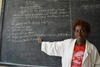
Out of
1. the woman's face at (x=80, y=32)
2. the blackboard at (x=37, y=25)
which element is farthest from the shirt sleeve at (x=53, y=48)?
the woman's face at (x=80, y=32)

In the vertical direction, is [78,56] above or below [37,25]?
below

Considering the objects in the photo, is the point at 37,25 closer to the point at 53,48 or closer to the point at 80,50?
the point at 53,48

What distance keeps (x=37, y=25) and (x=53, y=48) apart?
520mm

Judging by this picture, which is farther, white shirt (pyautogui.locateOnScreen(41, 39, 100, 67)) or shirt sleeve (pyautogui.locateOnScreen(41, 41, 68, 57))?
shirt sleeve (pyautogui.locateOnScreen(41, 41, 68, 57))

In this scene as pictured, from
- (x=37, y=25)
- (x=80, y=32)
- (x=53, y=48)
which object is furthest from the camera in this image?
(x=37, y=25)

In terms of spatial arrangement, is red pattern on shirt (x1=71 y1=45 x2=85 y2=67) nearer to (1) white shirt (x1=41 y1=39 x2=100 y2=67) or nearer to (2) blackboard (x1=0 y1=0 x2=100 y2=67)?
(1) white shirt (x1=41 y1=39 x2=100 y2=67)

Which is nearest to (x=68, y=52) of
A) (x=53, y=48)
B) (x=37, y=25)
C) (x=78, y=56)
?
(x=78, y=56)

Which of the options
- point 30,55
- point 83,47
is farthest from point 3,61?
point 83,47

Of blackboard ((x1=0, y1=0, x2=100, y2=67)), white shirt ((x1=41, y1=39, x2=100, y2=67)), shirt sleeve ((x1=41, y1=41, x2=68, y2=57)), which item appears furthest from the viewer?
blackboard ((x1=0, y1=0, x2=100, y2=67))

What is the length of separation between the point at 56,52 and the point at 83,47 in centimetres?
41

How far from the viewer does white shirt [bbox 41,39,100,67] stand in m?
1.92

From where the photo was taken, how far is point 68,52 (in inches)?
79.4

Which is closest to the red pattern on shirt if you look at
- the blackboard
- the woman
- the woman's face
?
the woman

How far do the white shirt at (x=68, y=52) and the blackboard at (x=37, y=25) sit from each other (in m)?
0.17
